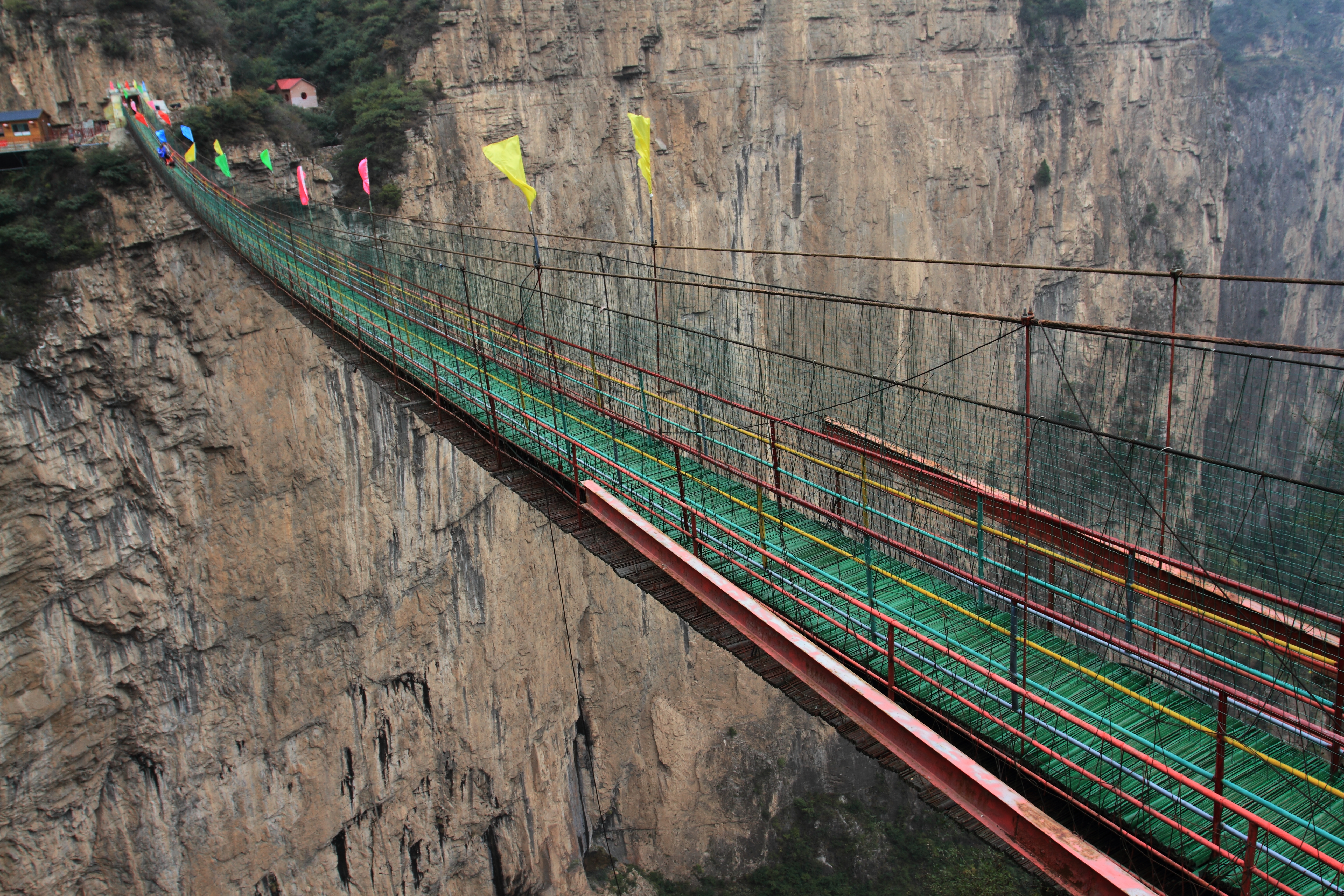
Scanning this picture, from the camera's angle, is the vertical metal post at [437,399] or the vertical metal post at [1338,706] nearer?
the vertical metal post at [1338,706]

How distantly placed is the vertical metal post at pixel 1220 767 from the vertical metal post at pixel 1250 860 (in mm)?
222

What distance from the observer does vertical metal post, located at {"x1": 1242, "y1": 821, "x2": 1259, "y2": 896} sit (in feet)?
13.4

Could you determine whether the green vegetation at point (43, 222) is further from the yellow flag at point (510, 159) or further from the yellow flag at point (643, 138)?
the yellow flag at point (643, 138)

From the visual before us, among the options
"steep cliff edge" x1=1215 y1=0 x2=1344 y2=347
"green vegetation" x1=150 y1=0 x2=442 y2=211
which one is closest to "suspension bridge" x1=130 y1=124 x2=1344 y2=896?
"green vegetation" x1=150 y1=0 x2=442 y2=211

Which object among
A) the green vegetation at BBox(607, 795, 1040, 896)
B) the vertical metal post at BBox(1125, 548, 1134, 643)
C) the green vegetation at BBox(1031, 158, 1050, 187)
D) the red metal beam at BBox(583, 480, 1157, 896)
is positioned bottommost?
the green vegetation at BBox(607, 795, 1040, 896)

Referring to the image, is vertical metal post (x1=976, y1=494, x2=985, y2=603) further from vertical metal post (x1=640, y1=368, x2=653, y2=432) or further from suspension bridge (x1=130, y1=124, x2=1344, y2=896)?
vertical metal post (x1=640, y1=368, x2=653, y2=432)

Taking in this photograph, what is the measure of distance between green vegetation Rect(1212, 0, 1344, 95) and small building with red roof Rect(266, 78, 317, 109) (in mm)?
41063

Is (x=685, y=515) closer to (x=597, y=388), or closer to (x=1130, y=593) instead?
(x=597, y=388)

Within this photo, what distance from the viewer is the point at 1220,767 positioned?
4590mm

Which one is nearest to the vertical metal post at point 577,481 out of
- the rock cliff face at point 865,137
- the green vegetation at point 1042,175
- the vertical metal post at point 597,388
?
the vertical metal post at point 597,388

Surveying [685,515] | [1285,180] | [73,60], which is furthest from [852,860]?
[1285,180]

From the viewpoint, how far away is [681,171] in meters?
23.8

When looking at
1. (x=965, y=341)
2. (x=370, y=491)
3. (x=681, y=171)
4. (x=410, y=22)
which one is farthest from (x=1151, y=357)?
(x=410, y=22)

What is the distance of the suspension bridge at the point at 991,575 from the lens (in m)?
4.99
